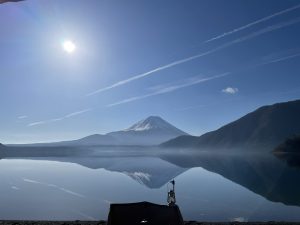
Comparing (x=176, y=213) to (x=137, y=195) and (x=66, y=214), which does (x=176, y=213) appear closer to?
(x=66, y=214)

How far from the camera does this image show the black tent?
66.4 feet

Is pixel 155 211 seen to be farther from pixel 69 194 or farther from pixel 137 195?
pixel 69 194

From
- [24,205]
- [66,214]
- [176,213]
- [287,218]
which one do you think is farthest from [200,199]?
[176,213]

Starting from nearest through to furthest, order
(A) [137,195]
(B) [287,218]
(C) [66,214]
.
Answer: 1. (B) [287,218]
2. (C) [66,214]
3. (A) [137,195]

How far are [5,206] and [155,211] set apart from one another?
1553 inches

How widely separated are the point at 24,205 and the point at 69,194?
41.3 ft

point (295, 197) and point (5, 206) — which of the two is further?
point (295, 197)

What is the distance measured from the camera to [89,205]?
5084 cm

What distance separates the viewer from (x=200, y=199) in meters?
57.0

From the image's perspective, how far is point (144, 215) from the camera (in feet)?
67.2

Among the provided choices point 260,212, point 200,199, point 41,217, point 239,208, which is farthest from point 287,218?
point 41,217

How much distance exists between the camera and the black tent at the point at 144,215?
20.2 m

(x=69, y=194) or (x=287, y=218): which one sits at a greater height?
(x=69, y=194)

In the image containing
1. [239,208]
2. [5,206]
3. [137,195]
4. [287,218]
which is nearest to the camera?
[287,218]
